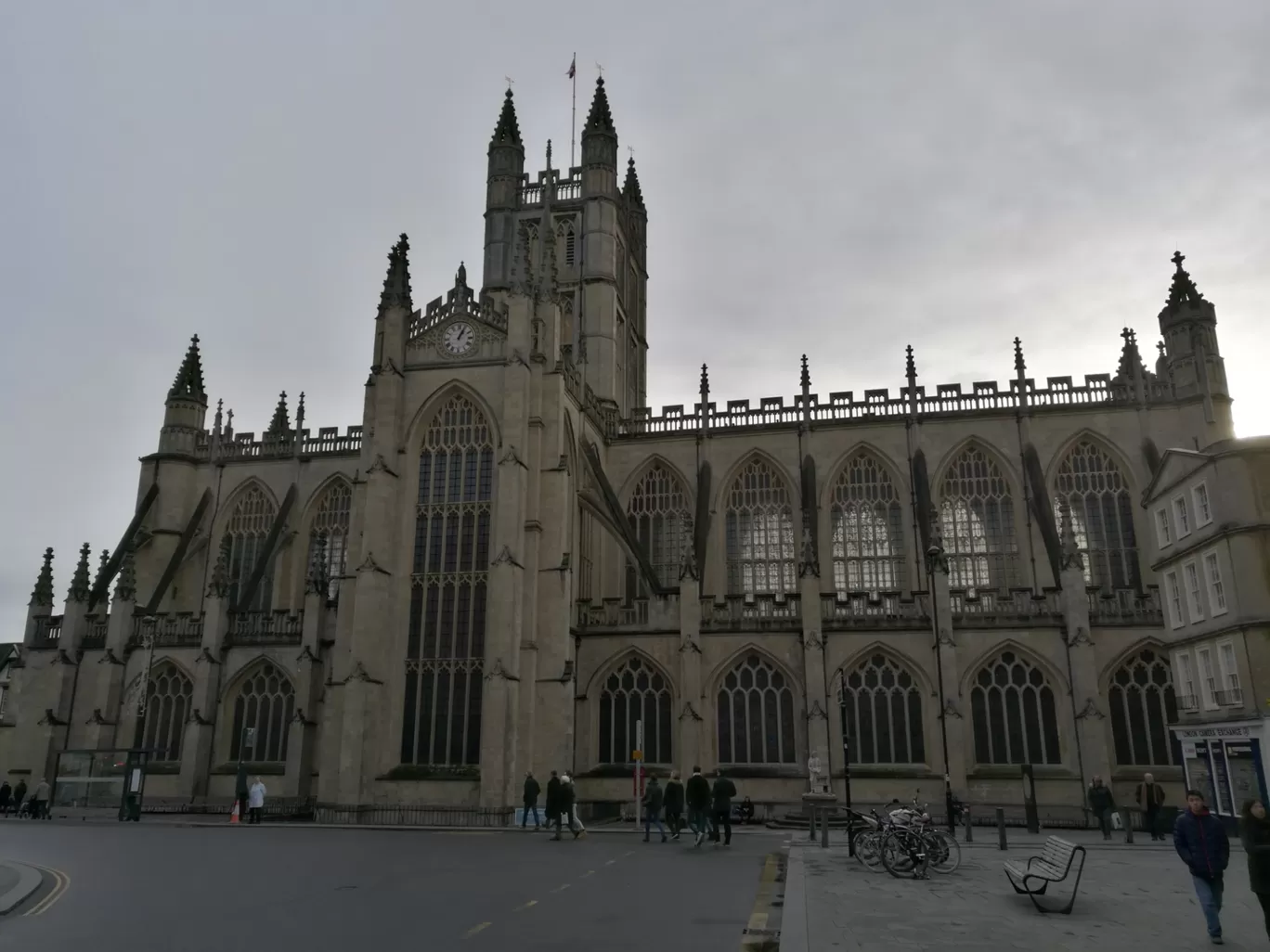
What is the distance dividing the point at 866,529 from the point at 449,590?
1730 centimetres

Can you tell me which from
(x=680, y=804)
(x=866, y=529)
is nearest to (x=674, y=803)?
(x=680, y=804)

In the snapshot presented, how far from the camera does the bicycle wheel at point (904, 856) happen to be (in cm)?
1650

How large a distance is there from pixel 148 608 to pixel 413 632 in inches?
616

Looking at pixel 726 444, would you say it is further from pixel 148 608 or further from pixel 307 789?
pixel 148 608

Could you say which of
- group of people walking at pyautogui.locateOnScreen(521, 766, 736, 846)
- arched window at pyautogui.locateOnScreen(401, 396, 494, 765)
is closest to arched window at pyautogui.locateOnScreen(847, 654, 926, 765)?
group of people walking at pyautogui.locateOnScreen(521, 766, 736, 846)

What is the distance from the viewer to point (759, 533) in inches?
1660

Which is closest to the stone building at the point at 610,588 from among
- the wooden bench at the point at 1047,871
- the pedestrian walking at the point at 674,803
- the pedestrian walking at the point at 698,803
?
the pedestrian walking at the point at 674,803

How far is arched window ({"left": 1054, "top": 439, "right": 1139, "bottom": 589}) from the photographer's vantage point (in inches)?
1507

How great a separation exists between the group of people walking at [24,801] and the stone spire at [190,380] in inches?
729

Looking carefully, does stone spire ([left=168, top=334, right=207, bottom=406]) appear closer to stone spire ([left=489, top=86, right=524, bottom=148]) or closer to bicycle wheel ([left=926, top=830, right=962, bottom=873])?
stone spire ([left=489, top=86, right=524, bottom=148])

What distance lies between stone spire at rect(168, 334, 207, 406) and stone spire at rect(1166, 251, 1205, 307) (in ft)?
144

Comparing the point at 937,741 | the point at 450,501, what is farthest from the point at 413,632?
the point at 937,741

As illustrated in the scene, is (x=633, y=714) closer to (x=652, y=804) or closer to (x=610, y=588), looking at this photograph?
(x=610, y=588)

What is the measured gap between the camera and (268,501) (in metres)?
46.4
